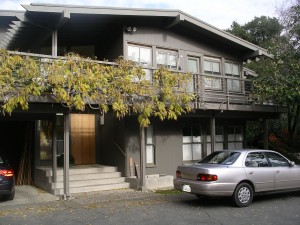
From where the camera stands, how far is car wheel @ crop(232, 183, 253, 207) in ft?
31.0

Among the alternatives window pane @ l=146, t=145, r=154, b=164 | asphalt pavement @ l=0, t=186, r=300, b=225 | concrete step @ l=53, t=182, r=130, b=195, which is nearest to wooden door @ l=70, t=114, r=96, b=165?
window pane @ l=146, t=145, r=154, b=164

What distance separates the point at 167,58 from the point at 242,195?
731 centimetres

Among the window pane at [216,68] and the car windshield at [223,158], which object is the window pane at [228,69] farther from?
the car windshield at [223,158]

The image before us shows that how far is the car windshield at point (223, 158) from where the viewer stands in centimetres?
997

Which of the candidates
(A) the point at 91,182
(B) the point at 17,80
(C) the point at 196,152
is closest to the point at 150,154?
(C) the point at 196,152

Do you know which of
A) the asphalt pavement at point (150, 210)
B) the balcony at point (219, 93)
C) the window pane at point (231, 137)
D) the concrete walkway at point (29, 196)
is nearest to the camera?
the asphalt pavement at point (150, 210)

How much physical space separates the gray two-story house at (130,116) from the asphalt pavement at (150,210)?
1.67 m

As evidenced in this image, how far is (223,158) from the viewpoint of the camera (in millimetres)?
10266

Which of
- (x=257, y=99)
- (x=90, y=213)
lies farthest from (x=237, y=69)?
(x=90, y=213)

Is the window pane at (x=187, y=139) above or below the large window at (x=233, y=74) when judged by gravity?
below

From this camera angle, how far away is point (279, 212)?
351 inches

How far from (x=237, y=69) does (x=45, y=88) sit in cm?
1033

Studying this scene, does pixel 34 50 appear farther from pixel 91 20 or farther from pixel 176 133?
pixel 176 133

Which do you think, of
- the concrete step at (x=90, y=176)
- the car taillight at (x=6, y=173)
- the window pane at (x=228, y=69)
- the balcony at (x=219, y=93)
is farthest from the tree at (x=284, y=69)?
the car taillight at (x=6, y=173)
